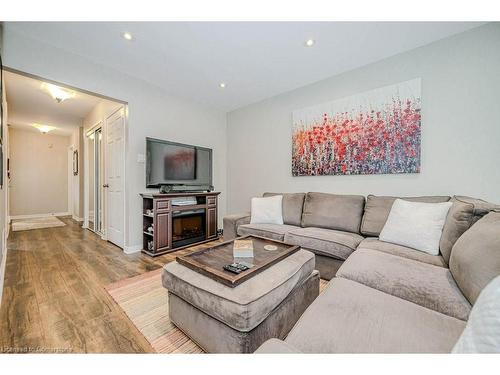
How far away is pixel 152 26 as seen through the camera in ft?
6.20

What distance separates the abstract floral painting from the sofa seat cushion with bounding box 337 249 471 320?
4.38ft

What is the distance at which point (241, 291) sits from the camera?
1.05 metres

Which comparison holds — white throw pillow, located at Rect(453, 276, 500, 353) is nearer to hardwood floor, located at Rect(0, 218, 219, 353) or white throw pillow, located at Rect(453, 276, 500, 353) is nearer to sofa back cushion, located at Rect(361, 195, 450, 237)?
hardwood floor, located at Rect(0, 218, 219, 353)

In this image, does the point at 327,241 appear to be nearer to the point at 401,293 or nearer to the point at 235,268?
the point at 401,293

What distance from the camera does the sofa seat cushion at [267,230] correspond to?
2375mm

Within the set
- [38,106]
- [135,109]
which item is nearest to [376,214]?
[135,109]

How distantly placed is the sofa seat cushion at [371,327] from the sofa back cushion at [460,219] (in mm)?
827

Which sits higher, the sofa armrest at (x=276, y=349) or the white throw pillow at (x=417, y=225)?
the white throw pillow at (x=417, y=225)

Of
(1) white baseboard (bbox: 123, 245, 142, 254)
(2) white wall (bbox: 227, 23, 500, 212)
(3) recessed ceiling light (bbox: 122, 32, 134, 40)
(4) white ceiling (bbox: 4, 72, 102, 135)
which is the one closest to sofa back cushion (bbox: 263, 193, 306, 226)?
(2) white wall (bbox: 227, 23, 500, 212)

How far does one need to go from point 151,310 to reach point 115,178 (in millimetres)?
2373

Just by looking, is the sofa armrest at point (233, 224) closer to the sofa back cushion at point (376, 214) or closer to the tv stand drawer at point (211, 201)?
the tv stand drawer at point (211, 201)

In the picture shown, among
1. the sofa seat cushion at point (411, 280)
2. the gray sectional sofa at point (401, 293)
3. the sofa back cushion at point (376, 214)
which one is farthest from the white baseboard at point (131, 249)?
the sofa back cushion at point (376, 214)
